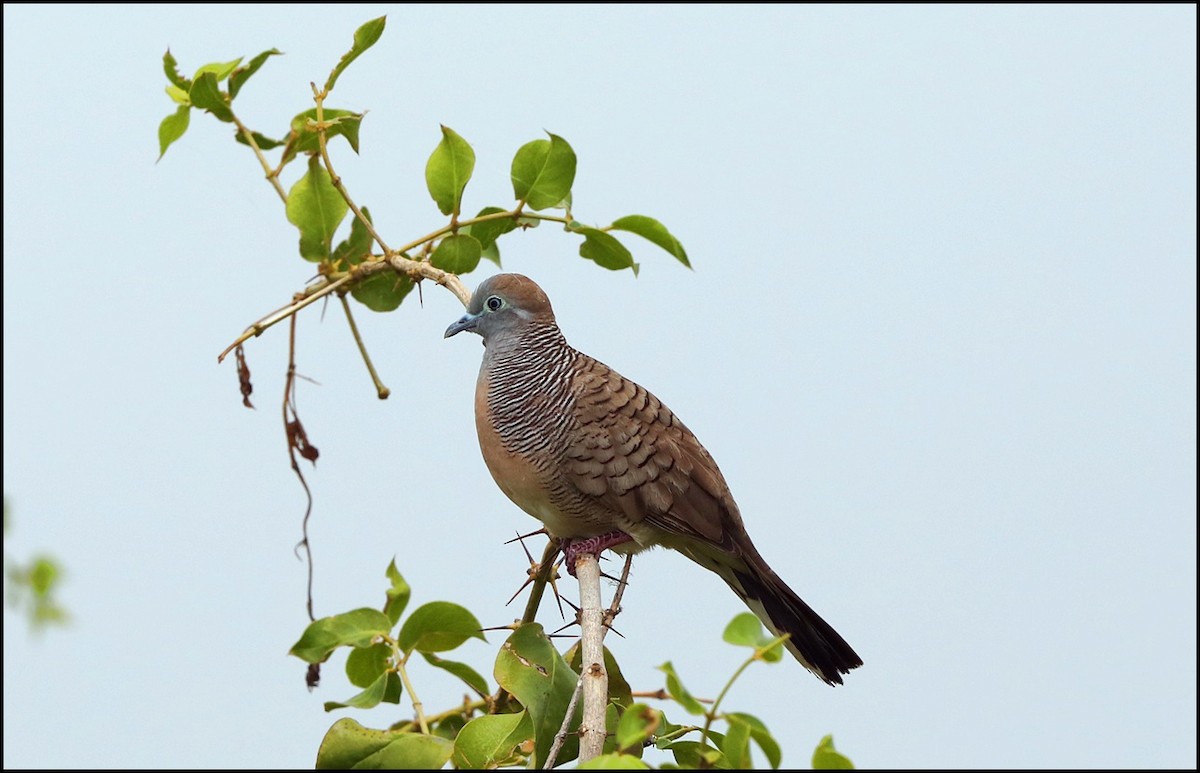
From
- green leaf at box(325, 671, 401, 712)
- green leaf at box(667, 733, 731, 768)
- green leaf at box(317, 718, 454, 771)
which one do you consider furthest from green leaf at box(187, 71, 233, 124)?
green leaf at box(667, 733, 731, 768)

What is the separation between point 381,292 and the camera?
2.36 m

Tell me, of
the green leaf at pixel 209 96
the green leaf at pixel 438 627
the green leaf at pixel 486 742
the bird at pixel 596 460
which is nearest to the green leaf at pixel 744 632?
the green leaf at pixel 486 742

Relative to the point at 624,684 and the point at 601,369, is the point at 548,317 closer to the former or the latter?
the point at 601,369

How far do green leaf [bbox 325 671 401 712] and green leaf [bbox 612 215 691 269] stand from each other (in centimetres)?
81

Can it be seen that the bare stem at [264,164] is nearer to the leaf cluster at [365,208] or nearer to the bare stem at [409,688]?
the leaf cluster at [365,208]

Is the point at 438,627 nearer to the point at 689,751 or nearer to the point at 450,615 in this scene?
A: the point at 450,615

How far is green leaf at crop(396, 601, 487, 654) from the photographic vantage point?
178 cm

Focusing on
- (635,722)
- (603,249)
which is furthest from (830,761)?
(603,249)

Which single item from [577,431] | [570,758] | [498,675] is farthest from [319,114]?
[570,758]

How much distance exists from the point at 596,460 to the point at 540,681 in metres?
0.50

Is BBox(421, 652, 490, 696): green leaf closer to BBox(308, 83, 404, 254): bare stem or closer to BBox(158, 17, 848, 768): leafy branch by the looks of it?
BBox(158, 17, 848, 768): leafy branch

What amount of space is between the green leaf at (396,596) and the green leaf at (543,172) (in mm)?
691

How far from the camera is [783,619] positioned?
2.18 meters

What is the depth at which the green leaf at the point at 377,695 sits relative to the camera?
1.80m
